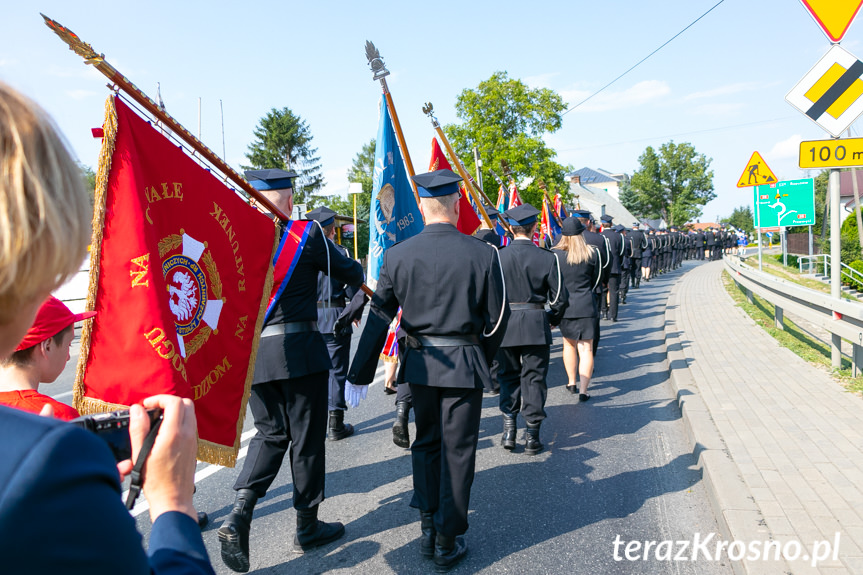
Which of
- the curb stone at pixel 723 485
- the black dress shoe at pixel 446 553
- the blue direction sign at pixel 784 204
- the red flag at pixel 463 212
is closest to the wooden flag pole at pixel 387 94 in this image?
the red flag at pixel 463 212

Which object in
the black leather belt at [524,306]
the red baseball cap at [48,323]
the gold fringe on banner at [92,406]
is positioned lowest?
the black leather belt at [524,306]

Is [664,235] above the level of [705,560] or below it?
above

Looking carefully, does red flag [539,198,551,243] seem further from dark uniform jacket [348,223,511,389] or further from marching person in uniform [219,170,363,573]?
marching person in uniform [219,170,363,573]

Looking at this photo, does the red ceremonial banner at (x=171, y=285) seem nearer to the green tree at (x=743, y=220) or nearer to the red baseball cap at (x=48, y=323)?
the red baseball cap at (x=48, y=323)

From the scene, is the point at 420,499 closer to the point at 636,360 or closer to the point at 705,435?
the point at 705,435

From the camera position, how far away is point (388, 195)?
5.88 m

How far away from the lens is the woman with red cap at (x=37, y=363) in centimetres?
214

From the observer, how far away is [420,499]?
3848mm

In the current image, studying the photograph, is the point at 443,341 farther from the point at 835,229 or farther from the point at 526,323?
the point at 835,229

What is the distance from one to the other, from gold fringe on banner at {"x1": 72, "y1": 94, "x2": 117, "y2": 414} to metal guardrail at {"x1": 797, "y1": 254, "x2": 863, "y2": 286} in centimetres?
1794

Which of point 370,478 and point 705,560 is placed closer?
point 705,560

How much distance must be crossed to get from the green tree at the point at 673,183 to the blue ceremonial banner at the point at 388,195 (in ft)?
256

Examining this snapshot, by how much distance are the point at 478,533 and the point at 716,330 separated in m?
8.41

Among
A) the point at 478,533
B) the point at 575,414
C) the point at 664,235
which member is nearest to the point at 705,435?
the point at 575,414
